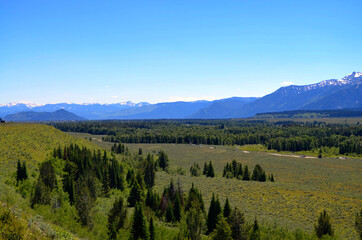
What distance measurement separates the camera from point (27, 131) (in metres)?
90.8

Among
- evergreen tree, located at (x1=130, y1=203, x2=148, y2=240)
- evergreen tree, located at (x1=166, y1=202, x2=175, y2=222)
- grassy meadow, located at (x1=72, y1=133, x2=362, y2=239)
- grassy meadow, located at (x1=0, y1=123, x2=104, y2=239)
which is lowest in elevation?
grassy meadow, located at (x1=72, y1=133, x2=362, y2=239)

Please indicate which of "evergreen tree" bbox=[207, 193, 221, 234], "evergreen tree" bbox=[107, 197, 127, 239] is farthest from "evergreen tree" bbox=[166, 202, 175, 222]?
"evergreen tree" bbox=[107, 197, 127, 239]

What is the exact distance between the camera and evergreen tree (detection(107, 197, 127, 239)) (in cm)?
3540

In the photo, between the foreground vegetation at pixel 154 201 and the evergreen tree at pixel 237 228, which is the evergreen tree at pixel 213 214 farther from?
the evergreen tree at pixel 237 228

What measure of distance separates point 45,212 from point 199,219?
21811mm

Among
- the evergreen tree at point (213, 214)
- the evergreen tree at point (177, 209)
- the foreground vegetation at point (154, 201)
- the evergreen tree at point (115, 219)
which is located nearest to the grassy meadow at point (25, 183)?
the foreground vegetation at point (154, 201)

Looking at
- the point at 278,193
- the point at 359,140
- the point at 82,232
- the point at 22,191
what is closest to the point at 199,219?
the point at 82,232

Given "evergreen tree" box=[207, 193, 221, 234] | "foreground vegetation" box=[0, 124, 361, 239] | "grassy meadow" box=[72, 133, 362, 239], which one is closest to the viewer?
"foreground vegetation" box=[0, 124, 361, 239]

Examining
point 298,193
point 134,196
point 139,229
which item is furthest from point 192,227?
point 298,193

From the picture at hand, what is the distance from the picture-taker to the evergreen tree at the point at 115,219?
35397 millimetres

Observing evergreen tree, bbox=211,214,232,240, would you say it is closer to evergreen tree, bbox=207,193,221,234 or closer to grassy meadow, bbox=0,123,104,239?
evergreen tree, bbox=207,193,221,234

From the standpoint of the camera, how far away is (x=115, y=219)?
36.5 metres

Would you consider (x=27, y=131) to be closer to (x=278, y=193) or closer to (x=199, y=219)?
(x=199, y=219)

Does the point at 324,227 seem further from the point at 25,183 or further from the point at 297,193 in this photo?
the point at 25,183
